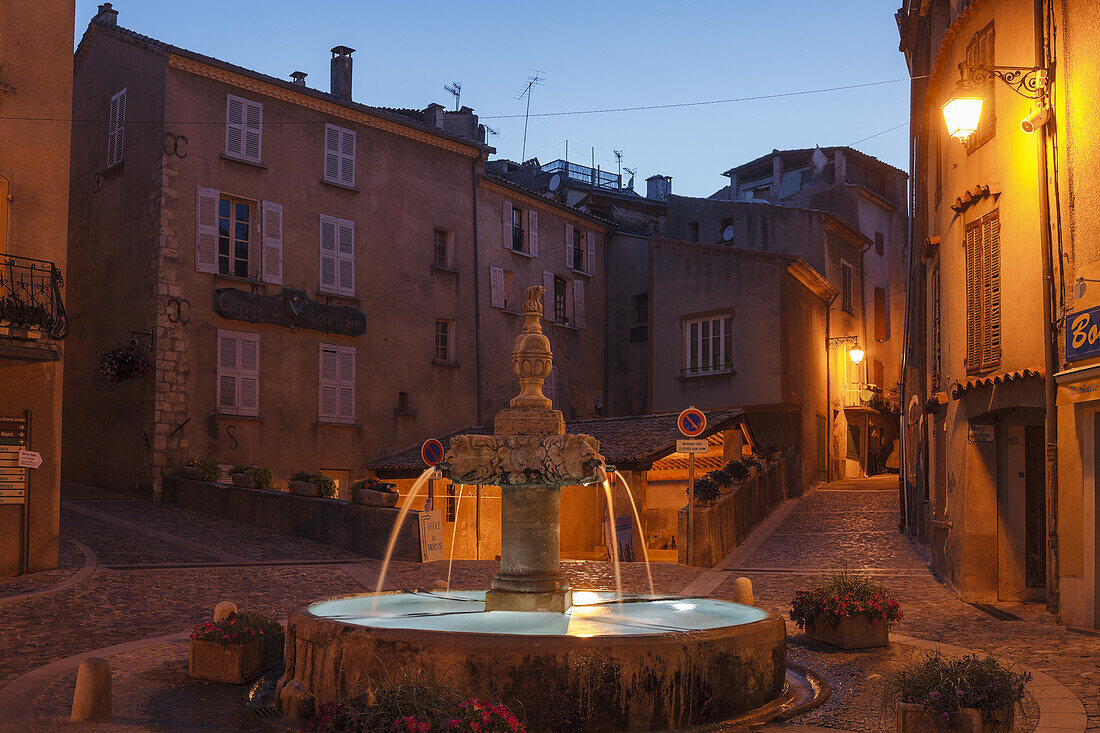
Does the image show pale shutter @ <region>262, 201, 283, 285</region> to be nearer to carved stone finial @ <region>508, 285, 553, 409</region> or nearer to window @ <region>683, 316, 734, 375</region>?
window @ <region>683, 316, 734, 375</region>

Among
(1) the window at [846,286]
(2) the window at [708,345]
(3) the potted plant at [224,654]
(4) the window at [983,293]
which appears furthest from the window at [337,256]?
(3) the potted plant at [224,654]

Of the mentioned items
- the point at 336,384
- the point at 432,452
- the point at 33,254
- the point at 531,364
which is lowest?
the point at 432,452

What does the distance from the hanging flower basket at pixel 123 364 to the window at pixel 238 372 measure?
284 cm

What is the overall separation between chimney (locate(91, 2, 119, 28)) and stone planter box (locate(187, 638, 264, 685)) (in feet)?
75.4

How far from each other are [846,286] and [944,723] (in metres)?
32.8

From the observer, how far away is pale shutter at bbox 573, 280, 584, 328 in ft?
116

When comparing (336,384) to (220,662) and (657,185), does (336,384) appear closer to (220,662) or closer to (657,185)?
(220,662)

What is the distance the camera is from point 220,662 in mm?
9117

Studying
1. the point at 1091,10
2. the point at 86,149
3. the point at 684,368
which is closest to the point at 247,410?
the point at 86,149

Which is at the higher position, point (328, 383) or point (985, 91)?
point (985, 91)

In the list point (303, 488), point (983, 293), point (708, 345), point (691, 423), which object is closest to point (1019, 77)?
point (983, 293)

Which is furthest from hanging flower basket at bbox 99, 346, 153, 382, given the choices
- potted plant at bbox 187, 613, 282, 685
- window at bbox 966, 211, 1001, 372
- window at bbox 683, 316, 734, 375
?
window at bbox 683, 316, 734, 375

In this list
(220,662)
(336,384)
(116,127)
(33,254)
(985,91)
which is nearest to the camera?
(220,662)

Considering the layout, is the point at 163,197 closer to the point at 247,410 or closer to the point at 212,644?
the point at 247,410
